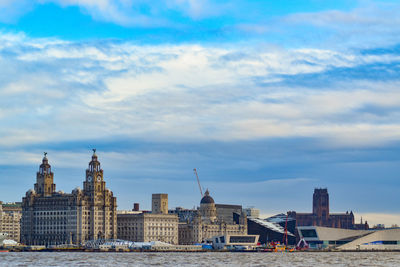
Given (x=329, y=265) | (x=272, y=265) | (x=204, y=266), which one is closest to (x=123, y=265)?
(x=204, y=266)

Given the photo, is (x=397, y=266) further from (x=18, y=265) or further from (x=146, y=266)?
(x=18, y=265)

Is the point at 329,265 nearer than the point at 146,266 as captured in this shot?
No

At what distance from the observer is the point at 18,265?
174 meters

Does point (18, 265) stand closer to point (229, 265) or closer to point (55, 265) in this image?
point (55, 265)

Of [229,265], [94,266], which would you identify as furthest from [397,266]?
[94,266]

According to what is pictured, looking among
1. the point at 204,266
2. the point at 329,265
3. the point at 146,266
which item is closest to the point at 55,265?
the point at 146,266

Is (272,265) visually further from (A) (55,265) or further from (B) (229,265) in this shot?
(A) (55,265)

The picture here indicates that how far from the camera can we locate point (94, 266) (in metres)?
172

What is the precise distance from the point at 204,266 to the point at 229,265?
907cm

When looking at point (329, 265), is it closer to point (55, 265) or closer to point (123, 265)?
point (123, 265)

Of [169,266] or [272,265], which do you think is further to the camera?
[272,265]

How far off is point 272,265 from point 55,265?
47845 millimetres

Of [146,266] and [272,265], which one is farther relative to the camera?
[272,265]

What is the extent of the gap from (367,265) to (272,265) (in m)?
21.4
